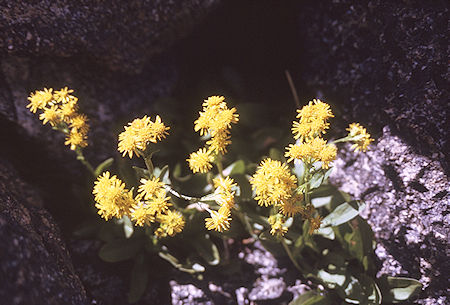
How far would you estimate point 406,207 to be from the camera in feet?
7.48

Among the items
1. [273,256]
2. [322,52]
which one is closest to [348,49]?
[322,52]

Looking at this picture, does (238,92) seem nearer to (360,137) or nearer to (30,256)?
(360,137)

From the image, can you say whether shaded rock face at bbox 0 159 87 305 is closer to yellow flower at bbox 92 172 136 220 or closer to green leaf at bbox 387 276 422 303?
yellow flower at bbox 92 172 136 220

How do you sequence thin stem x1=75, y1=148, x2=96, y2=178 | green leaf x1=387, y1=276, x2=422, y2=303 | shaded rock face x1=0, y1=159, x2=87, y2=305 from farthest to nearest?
thin stem x1=75, y1=148, x2=96, y2=178, green leaf x1=387, y1=276, x2=422, y2=303, shaded rock face x1=0, y1=159, x2=87, y2=305

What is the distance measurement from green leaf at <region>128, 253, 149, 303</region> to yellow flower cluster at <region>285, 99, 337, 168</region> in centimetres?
119

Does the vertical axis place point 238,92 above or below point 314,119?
above

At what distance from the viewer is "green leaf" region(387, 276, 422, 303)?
221 cm

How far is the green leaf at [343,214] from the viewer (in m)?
2.26

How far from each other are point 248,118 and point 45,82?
4.66 feet

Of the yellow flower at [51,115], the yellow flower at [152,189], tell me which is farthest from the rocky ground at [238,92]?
the yellow flower at [152,189]

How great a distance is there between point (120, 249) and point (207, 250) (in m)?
0.54

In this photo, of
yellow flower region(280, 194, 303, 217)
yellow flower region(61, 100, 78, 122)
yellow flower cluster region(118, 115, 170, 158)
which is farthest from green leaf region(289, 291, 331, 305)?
yellow flower region(61, 100, 78, 122)

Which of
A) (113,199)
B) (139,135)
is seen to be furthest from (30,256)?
(139,135)

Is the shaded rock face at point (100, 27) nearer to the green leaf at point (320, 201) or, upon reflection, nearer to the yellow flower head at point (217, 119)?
the yellow flower head at point (217, 119)
